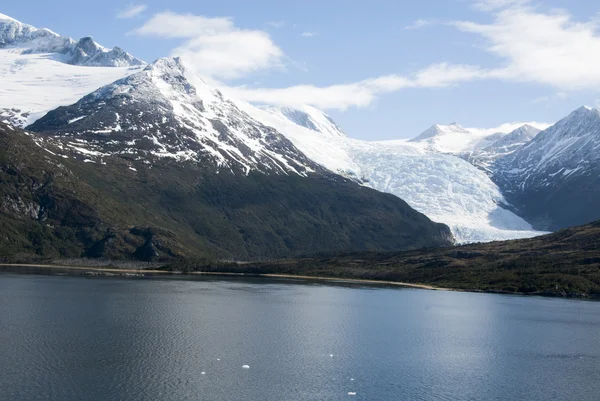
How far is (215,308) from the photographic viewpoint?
421 feet

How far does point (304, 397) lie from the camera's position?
66.6 meters

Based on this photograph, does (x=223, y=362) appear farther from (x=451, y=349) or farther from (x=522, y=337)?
(x=522, y=337)

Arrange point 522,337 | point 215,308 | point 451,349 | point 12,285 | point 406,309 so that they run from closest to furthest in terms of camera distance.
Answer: point 451,349
point 522,337
point 215,308
point 406,309
point 12,285

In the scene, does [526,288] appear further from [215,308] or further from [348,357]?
[348,357]

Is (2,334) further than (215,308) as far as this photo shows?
No

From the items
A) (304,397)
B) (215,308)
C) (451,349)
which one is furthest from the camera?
(215,308)

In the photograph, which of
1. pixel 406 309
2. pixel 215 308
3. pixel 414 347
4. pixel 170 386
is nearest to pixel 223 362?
pixel 170 386

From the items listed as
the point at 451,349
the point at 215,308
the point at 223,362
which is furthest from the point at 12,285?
the point at 451,349

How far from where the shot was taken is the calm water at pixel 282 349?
69188 mm

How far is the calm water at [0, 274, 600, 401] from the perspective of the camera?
227ft

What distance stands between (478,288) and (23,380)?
15229cm

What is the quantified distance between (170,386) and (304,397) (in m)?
12.9

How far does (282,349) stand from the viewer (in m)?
89.3

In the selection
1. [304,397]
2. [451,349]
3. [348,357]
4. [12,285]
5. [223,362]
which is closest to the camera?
[304,397]
